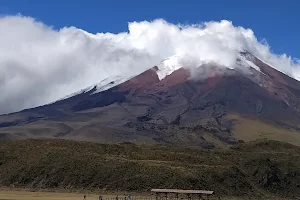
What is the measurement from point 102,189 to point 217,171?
21493 millimetres

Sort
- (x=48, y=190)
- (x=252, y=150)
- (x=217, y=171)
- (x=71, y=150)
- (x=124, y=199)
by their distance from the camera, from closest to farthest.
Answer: (x=124, y=199)
(x=48, y=190)
(x=217, y=171)
(x=71, y=150)
(x=252, y=150)

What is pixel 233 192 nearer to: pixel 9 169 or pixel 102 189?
pixel 102 189

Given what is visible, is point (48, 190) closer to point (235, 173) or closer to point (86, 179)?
point (86, 179)

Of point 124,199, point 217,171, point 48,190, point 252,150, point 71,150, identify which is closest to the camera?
point 124,199

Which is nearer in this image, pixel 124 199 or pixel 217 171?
pixel 124 199

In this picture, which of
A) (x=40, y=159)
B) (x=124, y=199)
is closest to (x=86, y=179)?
(x=40, y=159)

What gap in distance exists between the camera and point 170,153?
365 ft

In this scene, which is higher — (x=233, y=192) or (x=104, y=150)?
(x=104, y=150)

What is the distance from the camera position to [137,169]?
9394 centimetres

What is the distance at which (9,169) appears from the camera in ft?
328

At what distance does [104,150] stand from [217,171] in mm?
26738

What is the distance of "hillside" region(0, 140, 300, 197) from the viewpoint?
298ft

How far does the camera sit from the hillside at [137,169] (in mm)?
90750

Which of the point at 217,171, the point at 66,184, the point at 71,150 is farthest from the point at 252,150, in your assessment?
the point at 66,184
